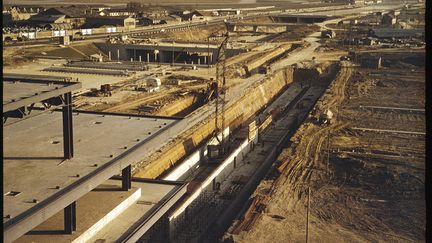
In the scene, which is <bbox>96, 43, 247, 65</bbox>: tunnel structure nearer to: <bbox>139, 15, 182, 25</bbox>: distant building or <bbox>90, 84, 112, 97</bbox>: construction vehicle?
<bbox>90, 84, 112, 97</bbox>: construction vehicle

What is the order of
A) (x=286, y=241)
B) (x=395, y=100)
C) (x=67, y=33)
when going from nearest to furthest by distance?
1. (x=286, y=241)
2. (x=395, y=100)
3. (x=67, y=33)

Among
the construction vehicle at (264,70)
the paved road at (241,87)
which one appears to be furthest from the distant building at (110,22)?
the construction vehicle at (264,70)

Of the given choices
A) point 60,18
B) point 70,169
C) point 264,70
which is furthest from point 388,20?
point 70,169

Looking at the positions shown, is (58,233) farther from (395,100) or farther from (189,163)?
(395,100)

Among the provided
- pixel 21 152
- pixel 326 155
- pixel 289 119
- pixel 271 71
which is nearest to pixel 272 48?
pixel 271 71

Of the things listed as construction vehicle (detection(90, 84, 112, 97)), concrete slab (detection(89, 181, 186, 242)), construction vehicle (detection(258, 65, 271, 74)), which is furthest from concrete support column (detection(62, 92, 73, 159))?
construction vehicle (detection(258, 65, 271, 74))
